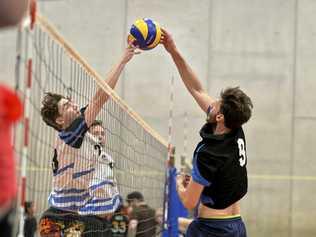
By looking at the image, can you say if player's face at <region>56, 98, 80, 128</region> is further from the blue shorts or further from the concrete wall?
the concrete wall

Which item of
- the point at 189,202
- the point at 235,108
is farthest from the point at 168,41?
the point at 189,202

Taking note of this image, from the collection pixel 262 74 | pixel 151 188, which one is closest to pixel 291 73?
pixel 262 74

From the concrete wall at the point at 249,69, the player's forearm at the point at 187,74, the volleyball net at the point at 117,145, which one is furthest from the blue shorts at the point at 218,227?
the concrete wall at the point at 249,69

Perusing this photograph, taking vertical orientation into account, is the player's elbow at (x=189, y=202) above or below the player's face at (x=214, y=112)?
below

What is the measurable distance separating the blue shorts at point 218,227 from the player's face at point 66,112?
93 centimetres

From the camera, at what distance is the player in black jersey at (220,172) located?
138 inches

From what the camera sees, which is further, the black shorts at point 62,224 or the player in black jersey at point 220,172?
the black shorts at point 62,224

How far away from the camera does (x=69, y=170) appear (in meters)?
3.69

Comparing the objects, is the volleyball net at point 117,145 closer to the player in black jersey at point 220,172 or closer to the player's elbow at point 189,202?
the player in black jersey at point 220,172

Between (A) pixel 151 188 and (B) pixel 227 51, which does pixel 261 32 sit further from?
(A) pixel 151 188

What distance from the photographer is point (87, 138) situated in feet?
12.7

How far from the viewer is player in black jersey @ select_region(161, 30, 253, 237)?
3.51 metres

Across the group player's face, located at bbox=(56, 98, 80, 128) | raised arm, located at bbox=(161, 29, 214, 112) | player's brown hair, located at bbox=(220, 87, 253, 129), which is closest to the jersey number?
player's brown hair, located at bbox=(220, 87, 253, 129)

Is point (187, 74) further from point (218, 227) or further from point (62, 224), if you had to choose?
point (62, 224)
